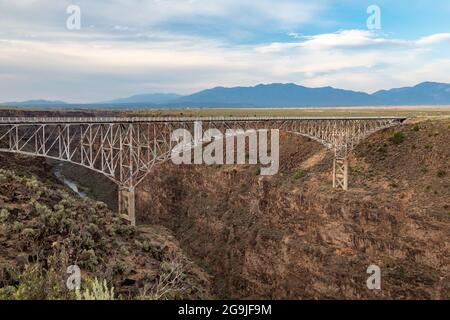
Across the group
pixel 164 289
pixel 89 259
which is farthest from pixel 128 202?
pixel 164 289

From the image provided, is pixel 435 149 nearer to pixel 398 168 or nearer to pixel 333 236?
pixel 398 168

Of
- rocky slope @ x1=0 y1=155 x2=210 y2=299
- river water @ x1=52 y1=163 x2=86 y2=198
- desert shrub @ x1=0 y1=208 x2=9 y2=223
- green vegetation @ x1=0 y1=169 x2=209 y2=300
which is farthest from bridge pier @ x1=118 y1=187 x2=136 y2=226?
river water @ x1=52 y1=163 x2=86 y2=198

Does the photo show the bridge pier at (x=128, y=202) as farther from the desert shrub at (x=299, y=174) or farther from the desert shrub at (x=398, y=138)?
the desert shrub at (x=398, y=138)

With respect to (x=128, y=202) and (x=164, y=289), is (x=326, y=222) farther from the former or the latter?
(x=164, y=289)

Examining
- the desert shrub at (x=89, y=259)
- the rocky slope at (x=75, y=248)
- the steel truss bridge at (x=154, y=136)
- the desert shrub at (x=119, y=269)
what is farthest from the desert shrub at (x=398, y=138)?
the desert shrub at (x=89, y=259)
